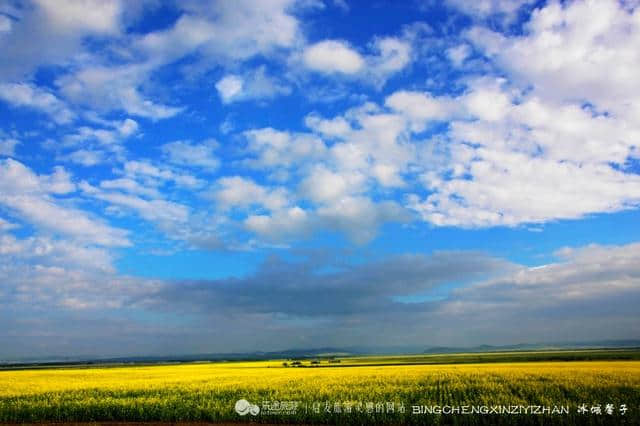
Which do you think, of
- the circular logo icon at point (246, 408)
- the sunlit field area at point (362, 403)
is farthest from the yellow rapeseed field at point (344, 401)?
the circular logo icon at point (246, 408)

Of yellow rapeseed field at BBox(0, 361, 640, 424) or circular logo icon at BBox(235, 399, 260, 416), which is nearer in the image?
yellow rapeseed field at BBox(0, 361, 640, 424)

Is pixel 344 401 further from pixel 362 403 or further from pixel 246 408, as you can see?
pixel 246 408

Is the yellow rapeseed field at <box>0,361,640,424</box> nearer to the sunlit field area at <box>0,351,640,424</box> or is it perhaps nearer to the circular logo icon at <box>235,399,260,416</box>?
the sunlit field area at <box>0,351,640,424</box>

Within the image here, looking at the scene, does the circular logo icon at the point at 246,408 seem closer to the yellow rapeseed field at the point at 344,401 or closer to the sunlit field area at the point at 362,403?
the sunlit field area at the point at 362,403

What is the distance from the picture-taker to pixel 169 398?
2553cm

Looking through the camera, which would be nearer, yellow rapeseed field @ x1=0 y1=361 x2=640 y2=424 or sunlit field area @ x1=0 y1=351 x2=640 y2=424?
sunlit field area @ x1=0 y1=351 x2=640 y2=424

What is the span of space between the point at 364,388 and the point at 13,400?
71.8 feet

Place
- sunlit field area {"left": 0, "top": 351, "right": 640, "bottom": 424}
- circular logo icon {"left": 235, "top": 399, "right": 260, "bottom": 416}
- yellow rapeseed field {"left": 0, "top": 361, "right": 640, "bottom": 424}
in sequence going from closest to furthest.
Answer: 1. sunlit field area {"left": 0, "top": 351, "right": 640, "bottom": 424}
2. yellow rapeseed field {"left": 0, "top": 361, "right": 640, "bottom": 424}
3. circular logo icon {"left": 235, "top": 399, "right": 260, "bottom": 416}

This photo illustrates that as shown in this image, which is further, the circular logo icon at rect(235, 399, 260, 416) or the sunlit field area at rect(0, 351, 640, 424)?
the circular logo icon at rect(235, 399, 260, 416)

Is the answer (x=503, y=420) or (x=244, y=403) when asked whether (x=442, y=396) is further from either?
(x=244, y=403)

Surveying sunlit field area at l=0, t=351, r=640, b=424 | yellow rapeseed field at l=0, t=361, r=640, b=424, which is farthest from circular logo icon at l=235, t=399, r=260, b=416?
yellow rapeseed field at l=0, t=361, r=640, b=424

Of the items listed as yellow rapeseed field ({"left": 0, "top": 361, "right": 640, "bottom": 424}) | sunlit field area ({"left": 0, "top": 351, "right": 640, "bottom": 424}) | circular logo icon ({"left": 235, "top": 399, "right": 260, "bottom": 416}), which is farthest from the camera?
circular logo icon ({"left": 235, "top": 399, "right": 260, "bottom": 416})

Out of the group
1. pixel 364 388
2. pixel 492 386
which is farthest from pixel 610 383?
pixel 364 388

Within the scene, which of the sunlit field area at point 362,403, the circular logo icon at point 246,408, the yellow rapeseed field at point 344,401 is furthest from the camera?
the circular logo icon at point 246,408
